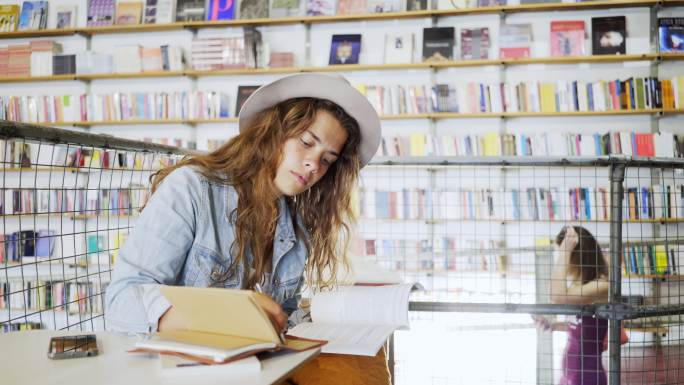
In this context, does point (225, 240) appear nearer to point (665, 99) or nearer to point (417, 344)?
point (417, 344)

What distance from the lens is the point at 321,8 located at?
4625mm

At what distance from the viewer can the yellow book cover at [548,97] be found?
14.1ft

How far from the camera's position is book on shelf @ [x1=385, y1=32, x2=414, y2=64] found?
452cm

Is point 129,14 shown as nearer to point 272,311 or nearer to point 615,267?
point 615,267

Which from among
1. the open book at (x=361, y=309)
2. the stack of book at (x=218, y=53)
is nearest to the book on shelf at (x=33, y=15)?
the stack of book at (x=218, y=53)

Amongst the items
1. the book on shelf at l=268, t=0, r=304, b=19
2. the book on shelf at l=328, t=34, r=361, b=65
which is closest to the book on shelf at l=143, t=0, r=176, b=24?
→ the book on shelf at l=268, t=0, r=304, b=19

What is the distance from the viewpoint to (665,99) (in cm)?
418

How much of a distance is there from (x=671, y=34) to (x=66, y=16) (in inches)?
198

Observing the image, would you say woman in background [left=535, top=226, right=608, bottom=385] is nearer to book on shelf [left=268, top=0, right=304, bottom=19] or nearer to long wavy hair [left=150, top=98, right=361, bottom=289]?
long wavy hair [left=150, top=98, right=361, bottom=289]

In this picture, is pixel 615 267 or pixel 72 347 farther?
pixel 615 267

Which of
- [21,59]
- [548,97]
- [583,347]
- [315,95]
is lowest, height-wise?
[583,347]

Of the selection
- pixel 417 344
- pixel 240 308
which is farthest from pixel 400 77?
pixel 240 308

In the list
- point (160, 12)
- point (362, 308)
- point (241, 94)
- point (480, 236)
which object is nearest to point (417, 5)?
point (241, 94)

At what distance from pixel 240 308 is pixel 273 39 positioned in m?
4.36
